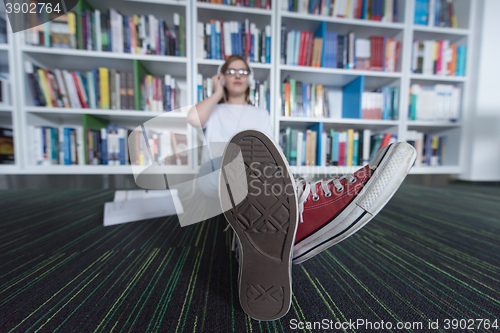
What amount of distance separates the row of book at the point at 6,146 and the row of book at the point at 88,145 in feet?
0.58

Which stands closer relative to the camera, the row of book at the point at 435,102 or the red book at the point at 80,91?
the red book at the point at 80,91

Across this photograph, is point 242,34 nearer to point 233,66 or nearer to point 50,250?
point 233,66

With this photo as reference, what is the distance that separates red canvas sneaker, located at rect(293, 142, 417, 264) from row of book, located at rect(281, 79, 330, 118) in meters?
1.31

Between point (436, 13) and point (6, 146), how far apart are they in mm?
3549

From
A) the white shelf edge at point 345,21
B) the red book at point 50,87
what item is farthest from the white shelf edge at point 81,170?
the white shelf edge at point 345,21

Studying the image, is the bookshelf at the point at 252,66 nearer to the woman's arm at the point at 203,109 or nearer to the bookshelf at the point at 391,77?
the bookshelf at the point at 391,77

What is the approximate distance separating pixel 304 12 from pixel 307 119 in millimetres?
803

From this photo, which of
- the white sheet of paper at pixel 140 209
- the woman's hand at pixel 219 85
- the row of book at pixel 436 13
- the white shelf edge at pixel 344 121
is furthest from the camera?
the row of book at pixel 436 13

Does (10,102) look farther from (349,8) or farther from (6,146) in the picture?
(349,8)

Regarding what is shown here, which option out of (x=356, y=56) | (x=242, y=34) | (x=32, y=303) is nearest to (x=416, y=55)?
(x=356, y=56)

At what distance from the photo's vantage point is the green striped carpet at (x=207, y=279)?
13.9 inches

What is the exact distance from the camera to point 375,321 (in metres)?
0.35

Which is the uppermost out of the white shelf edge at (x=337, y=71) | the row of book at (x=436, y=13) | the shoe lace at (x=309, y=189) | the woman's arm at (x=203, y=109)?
the row of book at (x=436, y=13)

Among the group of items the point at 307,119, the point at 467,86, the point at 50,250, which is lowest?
the point at 50,250
